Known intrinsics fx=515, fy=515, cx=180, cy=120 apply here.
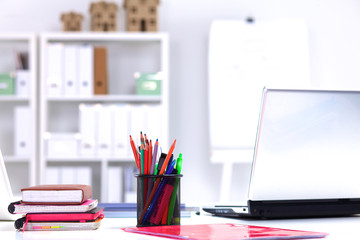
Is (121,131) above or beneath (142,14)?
beneath

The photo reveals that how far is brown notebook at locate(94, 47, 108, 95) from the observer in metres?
3.44

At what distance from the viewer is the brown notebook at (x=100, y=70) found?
3.44 metres

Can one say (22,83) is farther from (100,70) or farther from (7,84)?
(100,70)

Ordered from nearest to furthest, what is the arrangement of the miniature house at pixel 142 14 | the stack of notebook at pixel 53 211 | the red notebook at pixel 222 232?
the red notebook at pixel 222 232
the stack of notebook at pixel 53 211
the miniature house at pixel 142 14

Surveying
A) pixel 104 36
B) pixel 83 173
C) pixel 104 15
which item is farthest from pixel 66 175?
pixel 104 15

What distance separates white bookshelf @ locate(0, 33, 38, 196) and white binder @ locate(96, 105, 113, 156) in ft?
1.39

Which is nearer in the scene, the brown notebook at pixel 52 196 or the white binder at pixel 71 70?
the brown notebook at pixel 52 196

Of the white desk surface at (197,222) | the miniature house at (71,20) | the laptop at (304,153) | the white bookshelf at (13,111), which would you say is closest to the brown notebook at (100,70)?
the miniature house at (71,20)

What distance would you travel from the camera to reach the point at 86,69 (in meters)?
3.41

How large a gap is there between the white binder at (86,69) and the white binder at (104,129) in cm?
15

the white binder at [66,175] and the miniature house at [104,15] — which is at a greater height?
the miniature house at [104,15]

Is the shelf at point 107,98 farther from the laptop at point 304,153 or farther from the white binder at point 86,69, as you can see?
the laptop at point 304,153

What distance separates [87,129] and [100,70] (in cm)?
40

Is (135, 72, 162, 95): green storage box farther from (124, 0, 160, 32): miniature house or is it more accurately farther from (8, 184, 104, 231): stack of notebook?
(8, 184, 104, 231): stack of notebook
